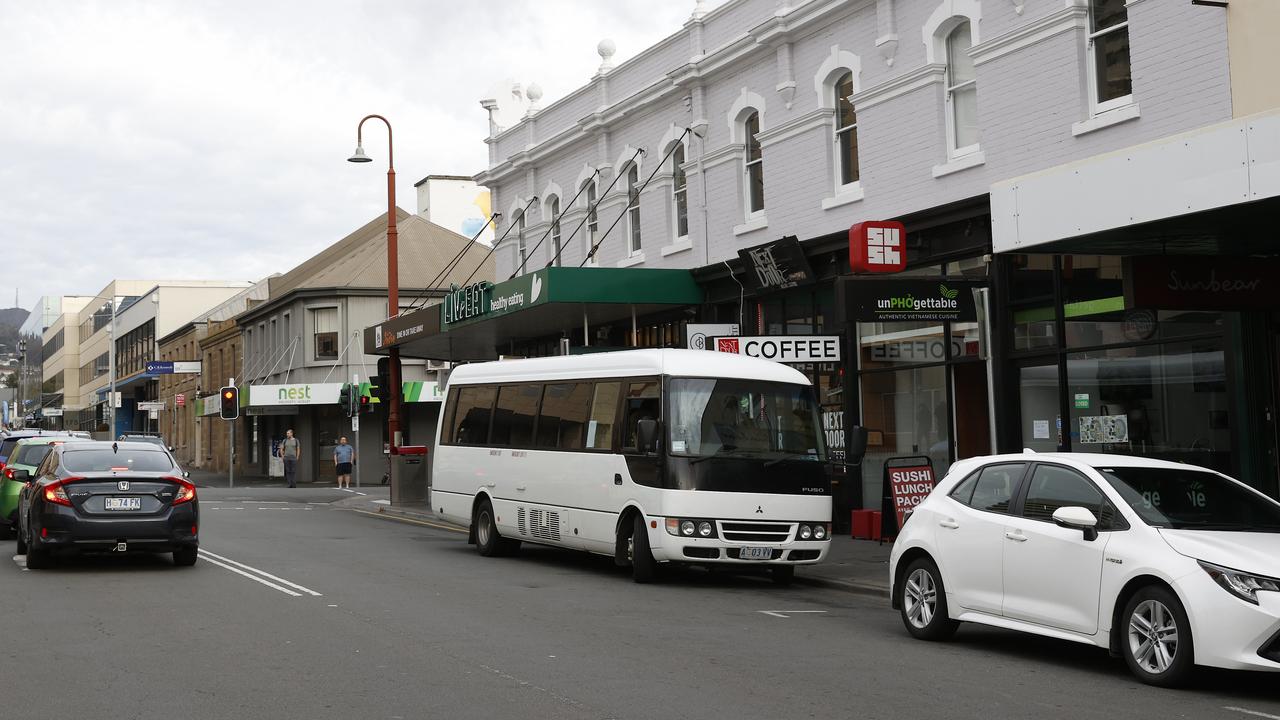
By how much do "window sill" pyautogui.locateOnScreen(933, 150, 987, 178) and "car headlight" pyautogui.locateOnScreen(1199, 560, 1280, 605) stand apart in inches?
415

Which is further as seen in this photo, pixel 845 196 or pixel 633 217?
pixel 633 217

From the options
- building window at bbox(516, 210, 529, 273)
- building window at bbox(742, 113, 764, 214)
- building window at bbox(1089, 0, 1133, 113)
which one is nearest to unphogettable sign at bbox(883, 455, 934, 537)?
building window at bbox(1089, 0, 1133, 113)

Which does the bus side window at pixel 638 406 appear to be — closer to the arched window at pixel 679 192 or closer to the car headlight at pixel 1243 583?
the car headlight at pixel 1243 583

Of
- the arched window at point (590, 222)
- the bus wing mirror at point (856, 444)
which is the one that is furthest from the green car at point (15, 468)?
the arched window at point (590, 222)

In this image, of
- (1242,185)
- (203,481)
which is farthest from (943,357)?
(203,481)

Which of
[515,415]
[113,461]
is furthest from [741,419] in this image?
[113,461]

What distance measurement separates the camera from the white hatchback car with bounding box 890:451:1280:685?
833 centimetres

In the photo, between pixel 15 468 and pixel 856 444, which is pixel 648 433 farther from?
pixel 15 468

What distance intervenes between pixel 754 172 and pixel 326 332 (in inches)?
1235

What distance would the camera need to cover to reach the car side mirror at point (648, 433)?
48.7 ft

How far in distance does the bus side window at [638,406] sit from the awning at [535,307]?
752 centimetres

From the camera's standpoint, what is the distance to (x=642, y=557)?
596 inches

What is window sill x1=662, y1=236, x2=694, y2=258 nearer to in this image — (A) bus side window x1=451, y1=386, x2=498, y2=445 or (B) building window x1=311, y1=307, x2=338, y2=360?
(A) bus side window x1=451, y1=386, x2=498, y2=445

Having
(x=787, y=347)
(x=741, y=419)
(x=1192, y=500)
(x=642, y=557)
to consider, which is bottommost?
(x=642, y=557)
